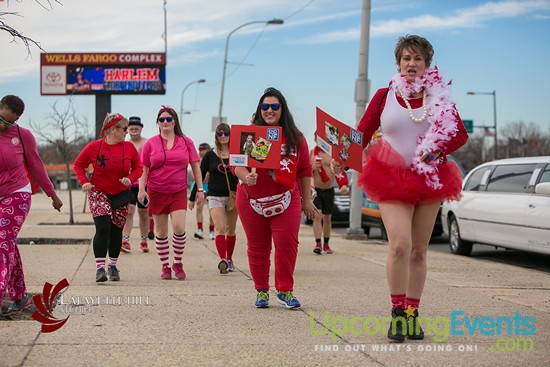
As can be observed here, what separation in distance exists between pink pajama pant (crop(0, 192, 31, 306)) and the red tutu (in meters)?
2.71

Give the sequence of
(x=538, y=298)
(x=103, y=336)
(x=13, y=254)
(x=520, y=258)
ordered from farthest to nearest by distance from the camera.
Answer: (x=520, y=258), (x=538, y=298), (x=13, y=254), (x=103, y=336)

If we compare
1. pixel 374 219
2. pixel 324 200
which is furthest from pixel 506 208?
pixel 374 219

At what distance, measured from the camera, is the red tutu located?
19.4ft

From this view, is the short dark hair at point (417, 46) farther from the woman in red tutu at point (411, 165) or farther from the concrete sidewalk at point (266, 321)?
the concrete sidewalk at point (266, 321)

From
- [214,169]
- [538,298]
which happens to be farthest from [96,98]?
[538,298]

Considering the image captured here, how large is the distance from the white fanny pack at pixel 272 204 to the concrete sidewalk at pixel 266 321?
0.82 meters

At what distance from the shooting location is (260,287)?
24.3 ft

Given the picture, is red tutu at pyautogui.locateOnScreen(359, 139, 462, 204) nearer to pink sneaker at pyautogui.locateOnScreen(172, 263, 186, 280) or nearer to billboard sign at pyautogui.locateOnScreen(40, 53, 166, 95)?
pink sneaker at pyautogui.locateOnScreen(172, 263, 186, 280)

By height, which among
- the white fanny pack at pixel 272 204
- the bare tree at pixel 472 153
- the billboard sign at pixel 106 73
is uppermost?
the billboard sign at pixel 106 73

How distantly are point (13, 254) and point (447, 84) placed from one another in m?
3.55

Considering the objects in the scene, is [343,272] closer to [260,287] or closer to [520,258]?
[260,287]

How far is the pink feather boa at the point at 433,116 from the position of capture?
5.93 m

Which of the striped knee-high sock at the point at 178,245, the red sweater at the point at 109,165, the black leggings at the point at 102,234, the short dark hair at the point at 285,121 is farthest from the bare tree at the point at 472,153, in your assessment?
the short dark hair at the point at 285,121

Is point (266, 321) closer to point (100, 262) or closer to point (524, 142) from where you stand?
point (100, 262)
